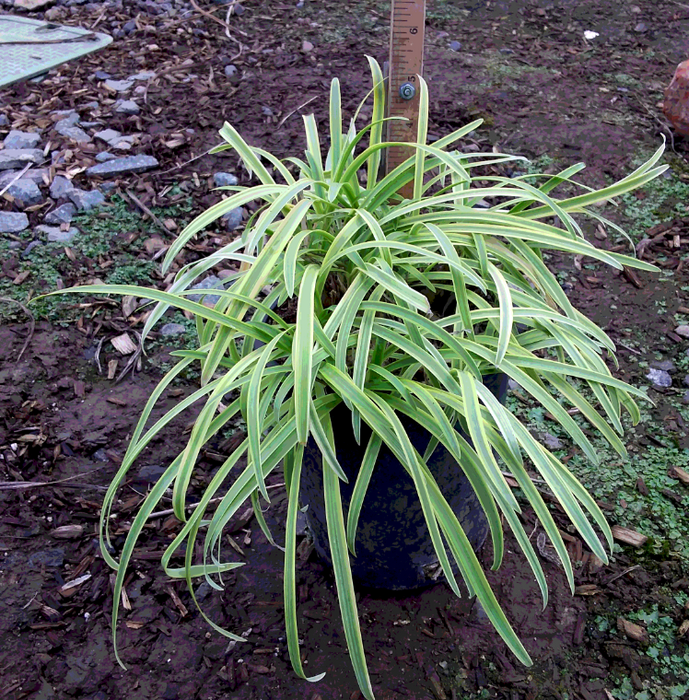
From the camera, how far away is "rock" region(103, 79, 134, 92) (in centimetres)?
358

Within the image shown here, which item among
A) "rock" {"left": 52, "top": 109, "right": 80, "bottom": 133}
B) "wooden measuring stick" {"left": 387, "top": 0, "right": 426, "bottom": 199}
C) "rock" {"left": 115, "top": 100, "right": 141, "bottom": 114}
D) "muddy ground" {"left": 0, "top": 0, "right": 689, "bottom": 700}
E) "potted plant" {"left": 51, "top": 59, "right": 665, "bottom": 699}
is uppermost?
"wooden measuring stick" {"left": 387, "top": 0, "right": 426, "bottom": 199}

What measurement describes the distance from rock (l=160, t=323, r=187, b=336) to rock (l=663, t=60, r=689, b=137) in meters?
2.40

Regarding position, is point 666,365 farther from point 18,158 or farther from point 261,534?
point 18,158

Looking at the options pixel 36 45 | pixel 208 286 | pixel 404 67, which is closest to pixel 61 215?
pixel 208 286

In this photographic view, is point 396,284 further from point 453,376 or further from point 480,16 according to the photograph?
point 480,16

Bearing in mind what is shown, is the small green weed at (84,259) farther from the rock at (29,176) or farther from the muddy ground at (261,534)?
the rock at (29,176)

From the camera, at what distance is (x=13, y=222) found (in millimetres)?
2719

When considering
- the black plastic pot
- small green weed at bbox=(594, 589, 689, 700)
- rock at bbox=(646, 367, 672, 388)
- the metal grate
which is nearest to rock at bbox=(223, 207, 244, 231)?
the black plastic pot

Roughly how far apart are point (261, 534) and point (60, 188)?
1.87 metres

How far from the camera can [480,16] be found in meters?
4.35

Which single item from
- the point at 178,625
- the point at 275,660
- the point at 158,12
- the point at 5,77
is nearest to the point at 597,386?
the point at 275,660

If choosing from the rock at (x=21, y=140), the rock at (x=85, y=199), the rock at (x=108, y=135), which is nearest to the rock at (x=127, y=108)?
the rock at (x=108, y=135)

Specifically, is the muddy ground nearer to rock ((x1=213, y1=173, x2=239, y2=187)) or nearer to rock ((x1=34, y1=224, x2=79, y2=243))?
rock ((x1=213, y1=173, x2=239, y2=187))

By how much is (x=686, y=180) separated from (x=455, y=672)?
2.40 metres
